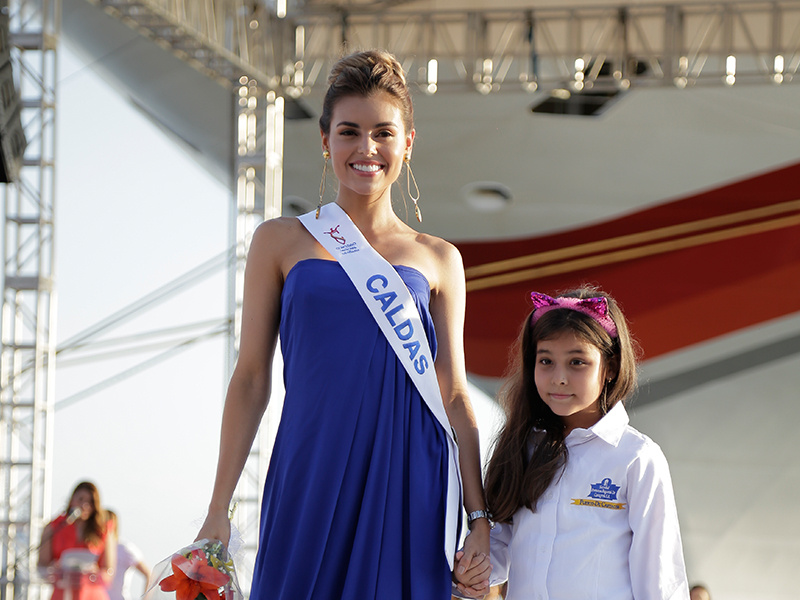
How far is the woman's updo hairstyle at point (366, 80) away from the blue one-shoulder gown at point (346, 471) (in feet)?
0.92

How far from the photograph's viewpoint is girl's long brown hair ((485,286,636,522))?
5.53 ft

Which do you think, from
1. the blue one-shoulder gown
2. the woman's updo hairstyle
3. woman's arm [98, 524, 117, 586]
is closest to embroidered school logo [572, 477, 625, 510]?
the blue one-shoulder gown

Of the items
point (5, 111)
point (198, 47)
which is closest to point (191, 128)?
point (198, 47)

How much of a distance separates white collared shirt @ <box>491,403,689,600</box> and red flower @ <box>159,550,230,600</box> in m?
0.48

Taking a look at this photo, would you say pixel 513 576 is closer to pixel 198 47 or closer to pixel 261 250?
pixel 261 250

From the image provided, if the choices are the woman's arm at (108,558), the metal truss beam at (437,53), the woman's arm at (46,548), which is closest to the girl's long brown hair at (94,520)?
the woman's arm at (108,558)

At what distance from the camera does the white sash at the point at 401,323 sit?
5.03ft

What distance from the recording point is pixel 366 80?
160 centimetres

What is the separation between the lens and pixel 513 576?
1676mm

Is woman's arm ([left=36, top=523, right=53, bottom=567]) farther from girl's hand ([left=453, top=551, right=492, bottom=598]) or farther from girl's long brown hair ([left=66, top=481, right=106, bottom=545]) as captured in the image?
girl's hand ([left=453, top=551, right=492, bottom=598])

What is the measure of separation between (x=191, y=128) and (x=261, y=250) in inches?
222

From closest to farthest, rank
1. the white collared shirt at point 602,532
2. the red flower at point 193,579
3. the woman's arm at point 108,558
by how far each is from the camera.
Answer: the red flower at point 193,579 → the white collared shirt at point 602,532 → the woman's arm at point 108,558

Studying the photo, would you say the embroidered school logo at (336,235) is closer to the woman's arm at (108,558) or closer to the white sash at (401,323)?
the white sash at (401,323)

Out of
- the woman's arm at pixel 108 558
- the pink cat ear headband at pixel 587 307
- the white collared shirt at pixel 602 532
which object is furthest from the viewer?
the woman's arm at pixel 108 558
